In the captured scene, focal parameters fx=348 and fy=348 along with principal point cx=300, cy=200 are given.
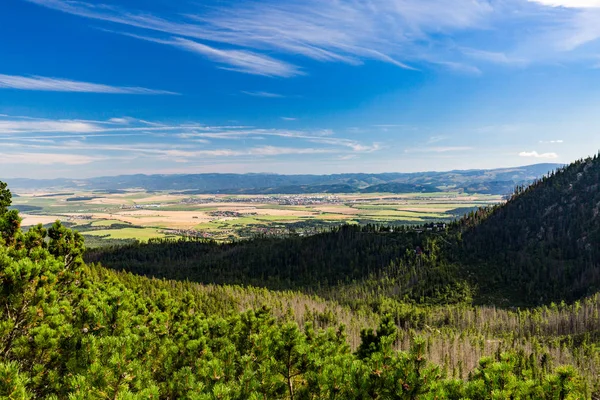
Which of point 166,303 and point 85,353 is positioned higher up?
point 85,353

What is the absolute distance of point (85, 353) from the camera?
16.2 m

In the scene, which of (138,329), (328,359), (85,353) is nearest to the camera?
(85,353)

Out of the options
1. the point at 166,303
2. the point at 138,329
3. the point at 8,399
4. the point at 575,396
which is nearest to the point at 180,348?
the point at 138,329

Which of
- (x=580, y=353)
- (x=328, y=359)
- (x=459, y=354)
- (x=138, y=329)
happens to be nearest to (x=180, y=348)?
(x=138, y=329)

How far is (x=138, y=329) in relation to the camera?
2334cm

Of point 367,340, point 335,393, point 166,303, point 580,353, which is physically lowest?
point 580,353

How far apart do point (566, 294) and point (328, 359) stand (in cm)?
23407

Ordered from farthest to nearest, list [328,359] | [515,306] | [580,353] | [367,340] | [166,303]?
[515,306] < [580,353] < [166,303] < [367,340] < [328,359]

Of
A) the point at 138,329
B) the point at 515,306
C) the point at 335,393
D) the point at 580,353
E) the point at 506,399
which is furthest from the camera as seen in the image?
the point at 515,306

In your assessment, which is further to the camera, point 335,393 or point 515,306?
point 515,306

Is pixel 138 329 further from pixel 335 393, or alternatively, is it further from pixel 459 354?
pixel 459 354

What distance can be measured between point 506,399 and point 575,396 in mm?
3347

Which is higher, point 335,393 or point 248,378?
point 248,378

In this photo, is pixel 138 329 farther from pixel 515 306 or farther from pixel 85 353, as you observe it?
pixel 515 306
